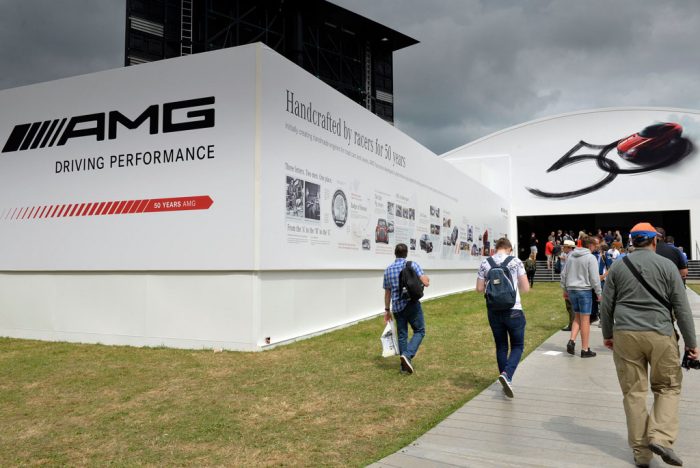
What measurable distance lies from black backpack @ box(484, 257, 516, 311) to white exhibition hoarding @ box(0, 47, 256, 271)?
13.4 ft

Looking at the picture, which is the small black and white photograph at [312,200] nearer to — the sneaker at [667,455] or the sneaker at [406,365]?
the sneaker at [406,365]

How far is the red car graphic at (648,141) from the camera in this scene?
34.5m

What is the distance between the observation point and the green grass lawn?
4.62 meters

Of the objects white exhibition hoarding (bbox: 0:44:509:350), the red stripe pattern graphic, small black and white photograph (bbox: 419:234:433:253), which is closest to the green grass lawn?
white exhibition hoarding (bbox: 0:44:509:350)

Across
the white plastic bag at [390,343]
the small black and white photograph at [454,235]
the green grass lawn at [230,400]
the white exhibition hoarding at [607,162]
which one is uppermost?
the white exhibition hoarding at [607,162]

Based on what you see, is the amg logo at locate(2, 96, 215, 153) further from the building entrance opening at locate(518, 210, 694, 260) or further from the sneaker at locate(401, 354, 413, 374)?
the building entrance opening at locate(518, 210, 694, 260)

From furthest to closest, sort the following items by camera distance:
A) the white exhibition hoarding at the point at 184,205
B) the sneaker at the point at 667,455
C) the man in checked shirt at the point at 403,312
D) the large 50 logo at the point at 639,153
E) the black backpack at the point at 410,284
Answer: the large 50 logo at the point at 639,153
the white exhibition hoarding at the point at 184,205
the man in checked shirt at the point at 403,312
the black backpack at the point at 410,284
the sneaker at the point at 667,455

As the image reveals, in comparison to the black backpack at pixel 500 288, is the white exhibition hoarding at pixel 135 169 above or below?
above

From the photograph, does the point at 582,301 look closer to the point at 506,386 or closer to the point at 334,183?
the point at 506,386

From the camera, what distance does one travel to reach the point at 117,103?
10.0 m

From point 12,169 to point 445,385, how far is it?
31.4 feet

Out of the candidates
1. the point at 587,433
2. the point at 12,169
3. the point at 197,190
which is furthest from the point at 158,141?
the point at 587,433

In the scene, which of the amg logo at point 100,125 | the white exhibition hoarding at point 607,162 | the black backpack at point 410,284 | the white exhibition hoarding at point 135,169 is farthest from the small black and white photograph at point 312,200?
the white exhibition hoarding at point 607,162

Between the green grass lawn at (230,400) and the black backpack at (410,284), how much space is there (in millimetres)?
1023
